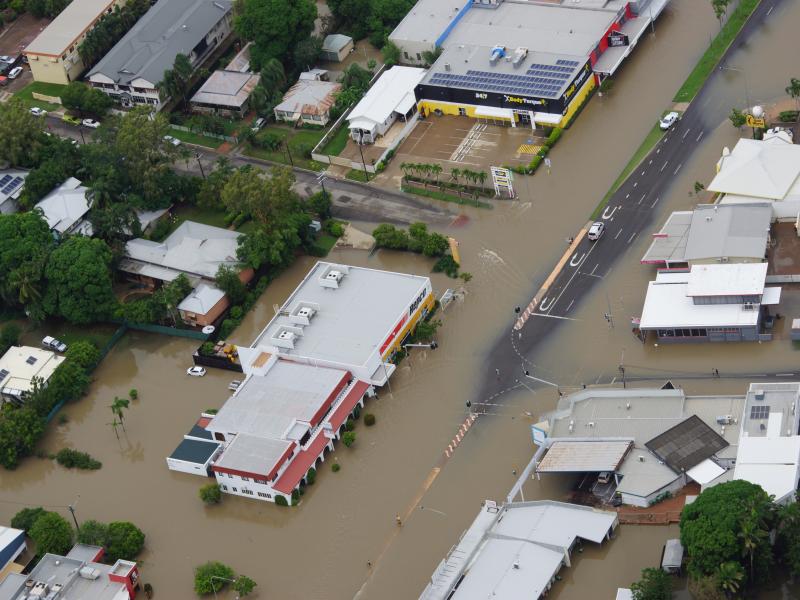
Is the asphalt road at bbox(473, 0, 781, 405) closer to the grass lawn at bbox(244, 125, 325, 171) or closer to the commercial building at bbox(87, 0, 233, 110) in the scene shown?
the grass lawn at bbox(244, 125, 325, 171)

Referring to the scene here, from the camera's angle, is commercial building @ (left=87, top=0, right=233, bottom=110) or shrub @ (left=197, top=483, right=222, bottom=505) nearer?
shrub @ (left=197, top=483, right=222, bottom=505)

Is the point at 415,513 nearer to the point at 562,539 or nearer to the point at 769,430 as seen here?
the point at 562,539

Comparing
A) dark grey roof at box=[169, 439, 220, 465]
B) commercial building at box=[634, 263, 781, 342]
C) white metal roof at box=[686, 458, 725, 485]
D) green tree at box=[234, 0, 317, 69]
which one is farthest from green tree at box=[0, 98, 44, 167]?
white metal roof at box=[686, 458, 725, 485]

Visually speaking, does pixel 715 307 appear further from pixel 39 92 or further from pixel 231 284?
pixel 39 92

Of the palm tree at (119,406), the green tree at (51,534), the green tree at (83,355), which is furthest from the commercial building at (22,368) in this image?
the green tree at (51,534)

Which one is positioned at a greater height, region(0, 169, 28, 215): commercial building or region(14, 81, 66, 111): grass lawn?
region(14, 81, 66, 111): grass lawn

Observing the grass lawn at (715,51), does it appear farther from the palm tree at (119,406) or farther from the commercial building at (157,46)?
the palm tree at (119,406)
